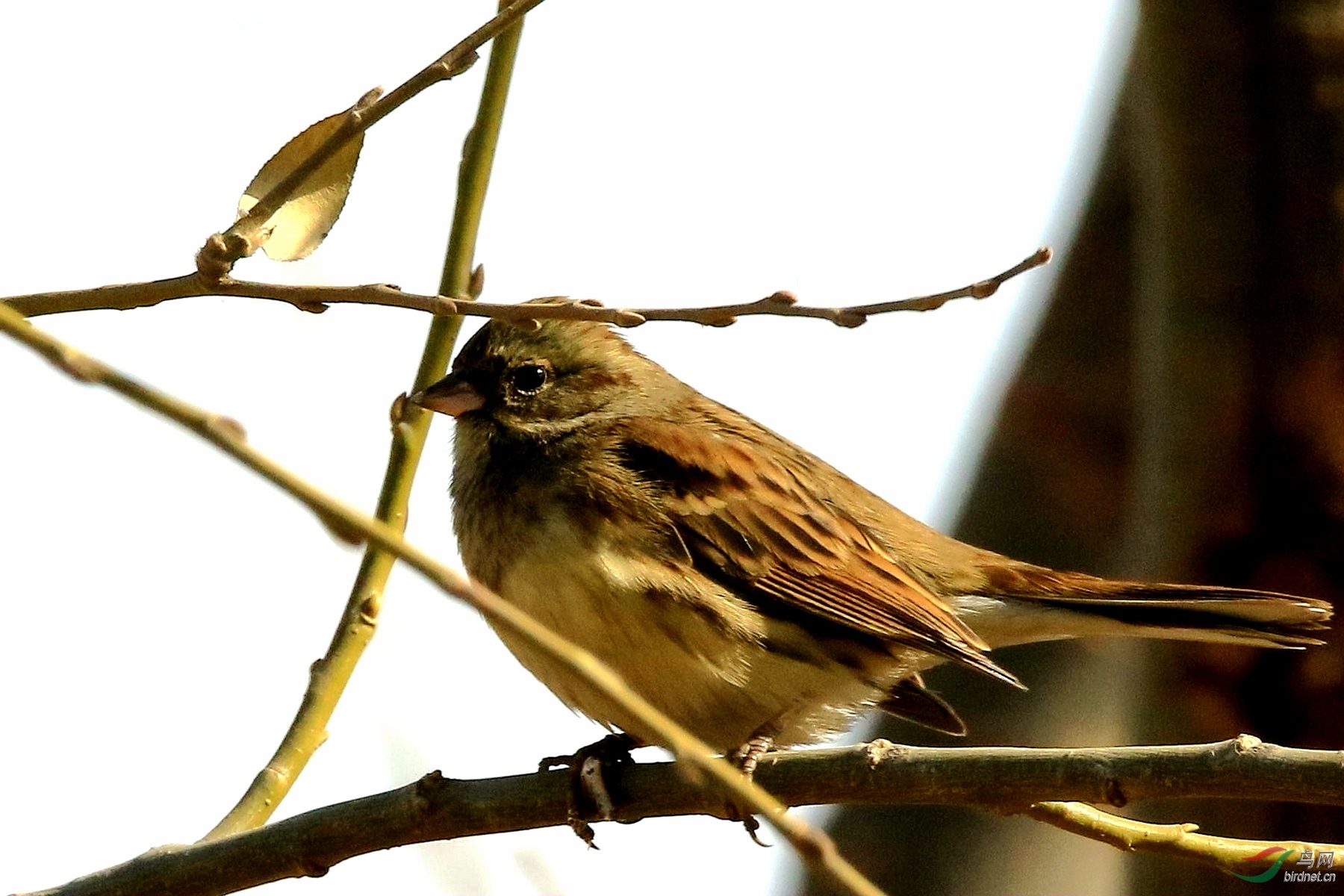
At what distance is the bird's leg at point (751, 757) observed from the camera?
10.1 feet

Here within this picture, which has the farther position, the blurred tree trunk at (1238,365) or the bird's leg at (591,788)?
the blurred tree trunk at (1238,365)

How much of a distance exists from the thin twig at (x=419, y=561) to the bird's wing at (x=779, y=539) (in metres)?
2.09

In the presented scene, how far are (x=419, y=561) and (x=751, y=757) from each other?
1768mm

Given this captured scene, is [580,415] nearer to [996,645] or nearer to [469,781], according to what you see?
[996,645]

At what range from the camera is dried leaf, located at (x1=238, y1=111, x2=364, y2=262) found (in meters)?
2.55

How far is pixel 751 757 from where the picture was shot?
3.34 meters

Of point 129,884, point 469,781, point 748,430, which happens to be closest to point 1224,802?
point 748,430

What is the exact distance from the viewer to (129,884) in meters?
2.59

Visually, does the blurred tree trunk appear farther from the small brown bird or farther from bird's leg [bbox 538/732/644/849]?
bird's leg [bbox 538/732/644/849]

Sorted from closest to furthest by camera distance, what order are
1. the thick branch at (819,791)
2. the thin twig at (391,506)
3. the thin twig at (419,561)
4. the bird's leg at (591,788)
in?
the thin twig at (419,561) < the thick branch at (819,791) < the thin twig at (391,506) < the bird's leg at (591,788)

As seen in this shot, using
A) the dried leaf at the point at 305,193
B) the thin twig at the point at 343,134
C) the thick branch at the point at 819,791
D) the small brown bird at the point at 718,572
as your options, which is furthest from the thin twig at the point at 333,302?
the small brown bird at the point at 718,572

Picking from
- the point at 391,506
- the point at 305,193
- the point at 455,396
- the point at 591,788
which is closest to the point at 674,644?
the point at 591,788

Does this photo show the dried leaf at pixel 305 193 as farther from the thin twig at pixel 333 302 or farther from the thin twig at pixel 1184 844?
the thin twig at pixel 1184 844

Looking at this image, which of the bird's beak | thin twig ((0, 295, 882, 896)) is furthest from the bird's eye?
thin twig ((0, 295, 882, 896))
